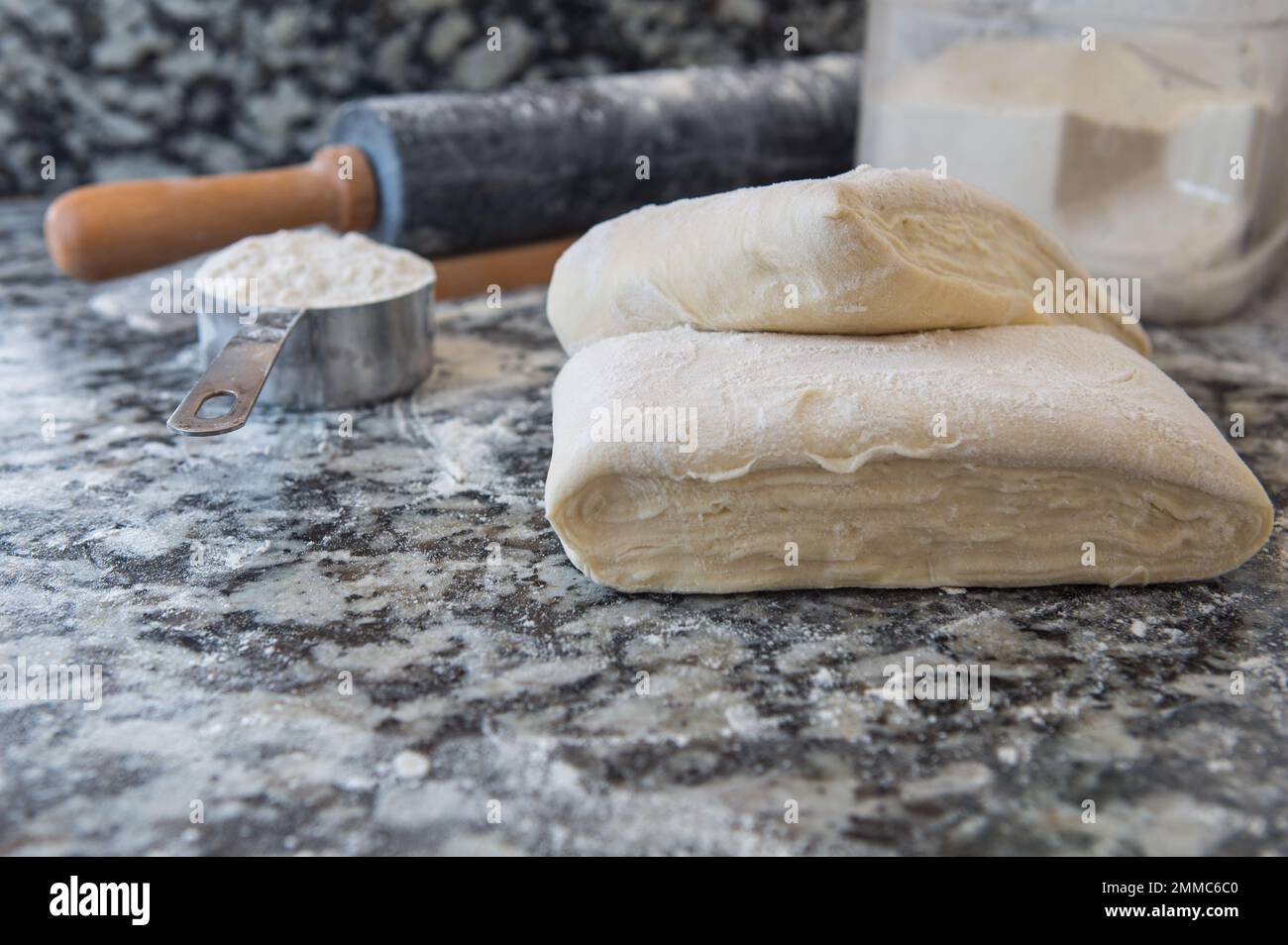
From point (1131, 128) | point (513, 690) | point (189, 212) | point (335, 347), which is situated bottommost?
point (513, 690)

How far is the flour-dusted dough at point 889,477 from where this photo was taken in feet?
3.16

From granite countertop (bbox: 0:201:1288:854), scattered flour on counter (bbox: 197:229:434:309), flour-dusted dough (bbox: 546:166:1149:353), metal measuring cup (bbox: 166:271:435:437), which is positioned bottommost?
granite countertop (bbox: 0:201:1288:854)

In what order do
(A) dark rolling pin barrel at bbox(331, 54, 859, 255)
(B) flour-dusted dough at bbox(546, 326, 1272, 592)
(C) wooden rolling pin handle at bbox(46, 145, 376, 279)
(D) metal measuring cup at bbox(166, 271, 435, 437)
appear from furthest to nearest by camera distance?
(A) dark rolling pin barrel at bbox(331, 54, 859, 255)
(C) wooden rolling pin handle at bbox(46, 145, 376, 279)
(D) metal measuring cup at bbox(166, 271, 435, 437)
(B) flour-dusted dough at bbox(546, 326, 1272, 592)

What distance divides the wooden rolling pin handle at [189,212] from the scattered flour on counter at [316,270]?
0.57ft

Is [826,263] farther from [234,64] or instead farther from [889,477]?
[234,64]

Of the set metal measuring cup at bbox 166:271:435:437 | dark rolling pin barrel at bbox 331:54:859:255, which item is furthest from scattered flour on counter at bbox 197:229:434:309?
dark rolling pin barrel at bbox 331:54:859:255

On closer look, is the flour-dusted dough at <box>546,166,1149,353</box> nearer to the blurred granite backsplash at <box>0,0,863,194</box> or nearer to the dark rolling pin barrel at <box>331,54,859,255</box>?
the dark rolling pin barrel at <box>331,54,859,255</box>

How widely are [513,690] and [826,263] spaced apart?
1.55ft

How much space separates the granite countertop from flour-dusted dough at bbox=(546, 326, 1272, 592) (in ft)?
0.10

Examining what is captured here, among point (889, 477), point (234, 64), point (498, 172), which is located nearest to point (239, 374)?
point (889, 477)

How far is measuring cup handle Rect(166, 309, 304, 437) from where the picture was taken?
3.43 feet

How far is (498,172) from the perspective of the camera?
5.93 feet

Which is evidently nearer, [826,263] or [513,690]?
[513,690]
